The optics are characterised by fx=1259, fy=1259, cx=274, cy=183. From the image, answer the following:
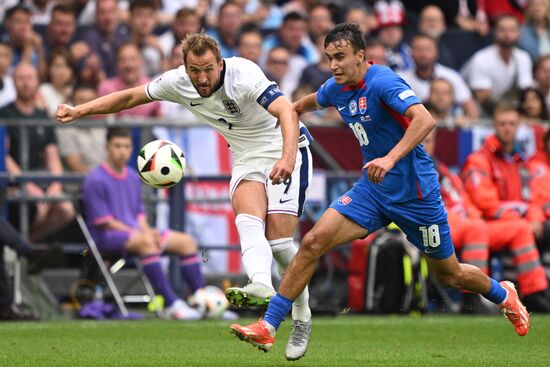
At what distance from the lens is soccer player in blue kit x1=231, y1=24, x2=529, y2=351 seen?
8.70 meters

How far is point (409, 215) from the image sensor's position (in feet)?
30.1

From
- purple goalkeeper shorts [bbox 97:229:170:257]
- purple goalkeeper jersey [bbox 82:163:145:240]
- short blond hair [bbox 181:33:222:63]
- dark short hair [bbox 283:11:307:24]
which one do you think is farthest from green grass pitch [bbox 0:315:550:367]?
dark short hair [bbox 283:11:307:24]

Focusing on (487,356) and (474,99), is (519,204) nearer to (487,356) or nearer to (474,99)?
(474,99)

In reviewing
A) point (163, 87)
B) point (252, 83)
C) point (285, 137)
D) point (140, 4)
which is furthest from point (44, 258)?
point (285, 137)

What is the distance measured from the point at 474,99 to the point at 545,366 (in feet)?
31.1

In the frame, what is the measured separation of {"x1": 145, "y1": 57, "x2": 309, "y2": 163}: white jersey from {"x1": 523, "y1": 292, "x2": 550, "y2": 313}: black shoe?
4799 mm

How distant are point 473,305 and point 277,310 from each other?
632cm

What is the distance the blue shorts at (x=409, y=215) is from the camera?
9070mm

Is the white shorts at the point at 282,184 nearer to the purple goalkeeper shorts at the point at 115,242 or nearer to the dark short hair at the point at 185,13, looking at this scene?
the purple goalkeeper shorts at the point at 115,242

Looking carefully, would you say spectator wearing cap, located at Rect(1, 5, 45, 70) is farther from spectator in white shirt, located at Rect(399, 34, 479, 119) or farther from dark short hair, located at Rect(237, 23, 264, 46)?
spectator in white shirt, located at Rect(399, 34, 479, 119)

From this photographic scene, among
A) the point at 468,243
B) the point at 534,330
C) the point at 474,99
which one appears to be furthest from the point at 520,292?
the point at 474,99

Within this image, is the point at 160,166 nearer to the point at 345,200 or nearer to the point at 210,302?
the point at 345,200

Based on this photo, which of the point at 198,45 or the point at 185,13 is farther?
the point at 185,13

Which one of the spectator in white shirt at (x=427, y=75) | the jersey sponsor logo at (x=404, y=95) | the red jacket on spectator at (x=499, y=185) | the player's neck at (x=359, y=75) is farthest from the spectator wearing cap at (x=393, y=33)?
the jersey sponsor logo at (x=404, y=95)
